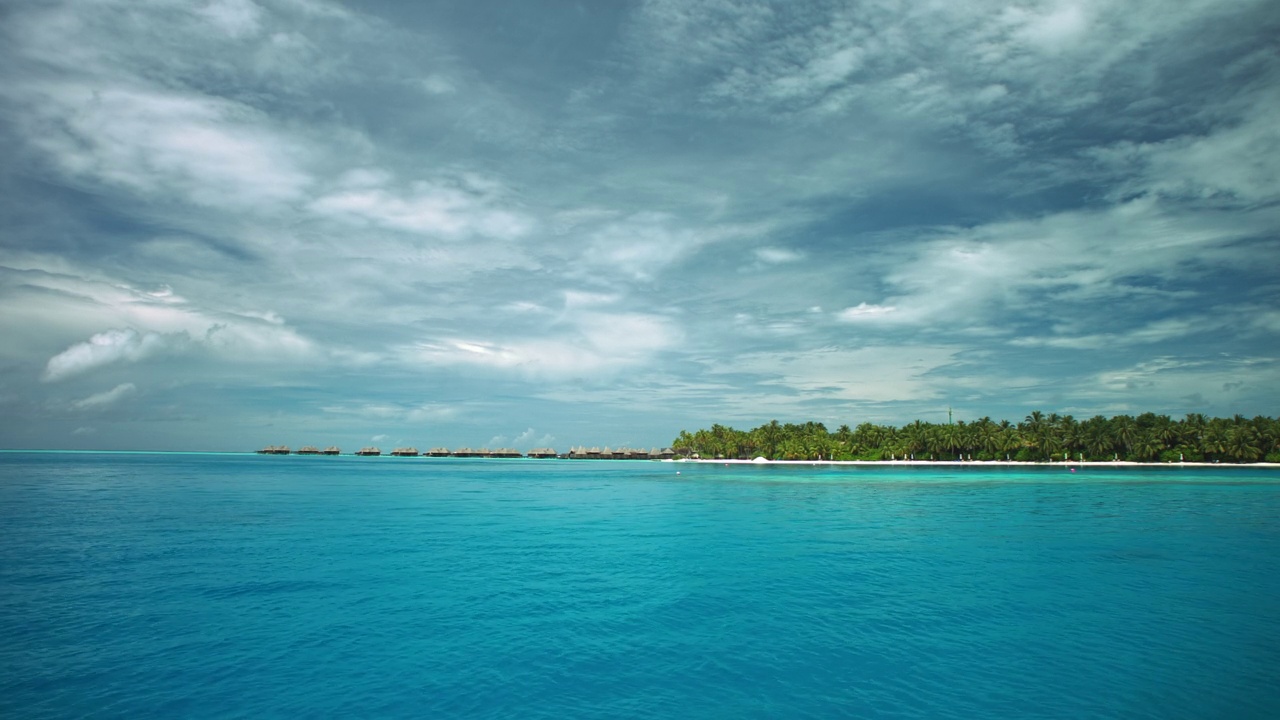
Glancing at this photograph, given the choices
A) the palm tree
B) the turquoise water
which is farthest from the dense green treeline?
the turquoise water

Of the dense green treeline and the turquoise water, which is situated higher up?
the dense green treeline

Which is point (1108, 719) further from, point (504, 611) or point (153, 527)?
point (153, 527)

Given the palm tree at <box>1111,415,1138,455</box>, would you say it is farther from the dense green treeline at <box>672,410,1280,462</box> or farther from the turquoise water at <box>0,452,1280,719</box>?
the turquoise water at <box>0,452,1280,719</box>

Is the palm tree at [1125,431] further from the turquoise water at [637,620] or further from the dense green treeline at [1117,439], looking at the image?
the turquoise water at [637,620]

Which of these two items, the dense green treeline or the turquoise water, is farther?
the dense green treeline

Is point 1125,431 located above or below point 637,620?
above

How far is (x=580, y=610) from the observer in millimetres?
23578

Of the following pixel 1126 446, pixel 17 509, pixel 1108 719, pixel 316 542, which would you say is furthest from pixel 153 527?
pixel 1126 446

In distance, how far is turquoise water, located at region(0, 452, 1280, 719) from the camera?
15781 millimetres

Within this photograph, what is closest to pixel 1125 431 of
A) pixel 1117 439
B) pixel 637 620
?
pixel 1117 439

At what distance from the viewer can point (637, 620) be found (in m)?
22.5

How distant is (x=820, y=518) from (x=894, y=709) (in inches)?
1511

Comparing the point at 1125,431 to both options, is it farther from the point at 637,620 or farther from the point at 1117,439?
the point at 637,620

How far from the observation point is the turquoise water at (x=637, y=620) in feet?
51.8
